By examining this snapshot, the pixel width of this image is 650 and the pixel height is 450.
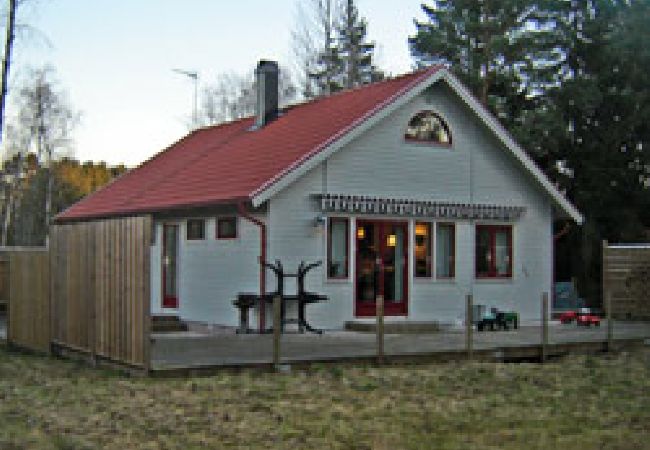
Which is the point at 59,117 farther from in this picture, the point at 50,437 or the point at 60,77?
the point at 50,437

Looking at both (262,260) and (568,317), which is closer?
(262,260)

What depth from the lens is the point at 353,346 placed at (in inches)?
555

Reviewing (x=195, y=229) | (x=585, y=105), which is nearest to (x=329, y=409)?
(x=195, y=229)

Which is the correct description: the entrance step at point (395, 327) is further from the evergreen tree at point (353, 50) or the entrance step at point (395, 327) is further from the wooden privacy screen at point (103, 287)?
the evergreen tree at point (353, 50)

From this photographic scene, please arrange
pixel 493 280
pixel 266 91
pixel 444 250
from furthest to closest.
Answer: pixel 266 91 → pixel 493 280 → pixel 444 250

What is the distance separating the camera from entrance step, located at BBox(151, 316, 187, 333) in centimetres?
1798

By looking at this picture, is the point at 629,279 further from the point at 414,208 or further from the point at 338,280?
the point at 338,280

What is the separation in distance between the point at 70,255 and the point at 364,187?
666 centimetres

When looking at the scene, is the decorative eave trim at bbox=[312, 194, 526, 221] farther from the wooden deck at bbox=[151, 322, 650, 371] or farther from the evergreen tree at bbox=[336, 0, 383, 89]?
the evergreen tree at bbox=[336, 0, 383, 89]

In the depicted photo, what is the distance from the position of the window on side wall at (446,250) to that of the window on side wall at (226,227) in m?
4.38

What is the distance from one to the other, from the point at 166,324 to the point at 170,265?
2104mm

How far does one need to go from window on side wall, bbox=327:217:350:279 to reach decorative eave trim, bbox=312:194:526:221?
0.29 metres

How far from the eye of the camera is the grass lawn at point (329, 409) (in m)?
7.84

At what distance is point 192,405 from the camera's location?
9.16 m
